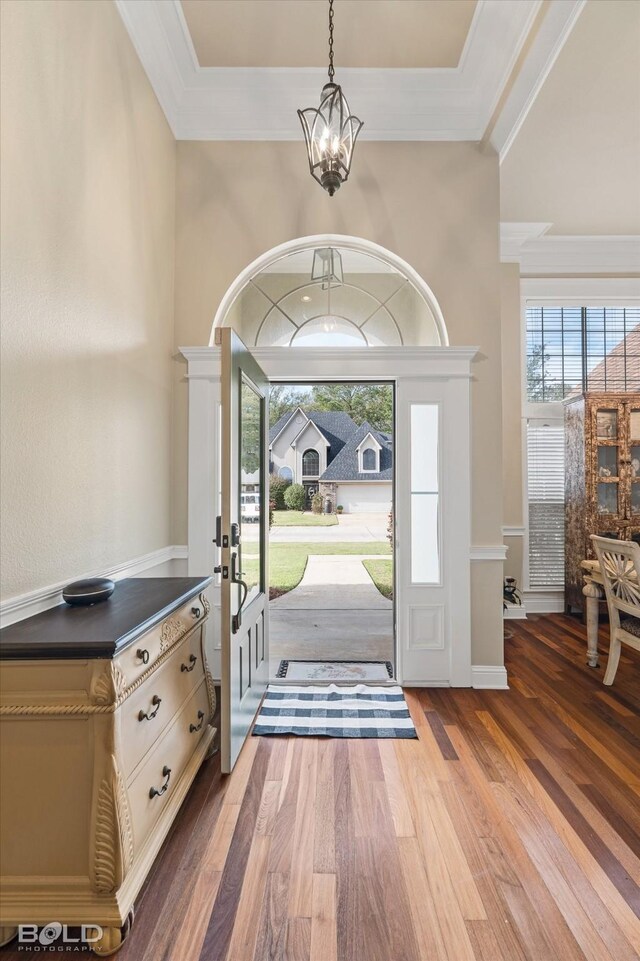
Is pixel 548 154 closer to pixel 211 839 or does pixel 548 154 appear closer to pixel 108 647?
pixel 108 647

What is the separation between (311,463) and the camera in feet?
47.7

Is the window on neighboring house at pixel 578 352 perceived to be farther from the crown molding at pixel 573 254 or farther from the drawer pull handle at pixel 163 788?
the drawer pull handle at pixel 163 788

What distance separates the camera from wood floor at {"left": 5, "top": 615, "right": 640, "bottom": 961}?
4.86 ft

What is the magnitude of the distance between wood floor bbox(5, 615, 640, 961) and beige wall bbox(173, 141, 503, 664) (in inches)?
43.7

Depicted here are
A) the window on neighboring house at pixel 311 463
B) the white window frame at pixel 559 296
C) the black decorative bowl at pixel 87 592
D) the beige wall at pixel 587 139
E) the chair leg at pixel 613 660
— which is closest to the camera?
the black decorative bowl at pixel 87 592

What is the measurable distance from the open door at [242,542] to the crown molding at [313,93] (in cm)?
147

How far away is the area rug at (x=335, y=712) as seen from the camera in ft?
8.90

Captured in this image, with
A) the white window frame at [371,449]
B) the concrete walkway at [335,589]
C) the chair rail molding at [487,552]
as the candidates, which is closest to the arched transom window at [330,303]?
the chair rail molding at [487,552]

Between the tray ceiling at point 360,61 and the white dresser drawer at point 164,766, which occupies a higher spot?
the tray ceiling at point 360,61

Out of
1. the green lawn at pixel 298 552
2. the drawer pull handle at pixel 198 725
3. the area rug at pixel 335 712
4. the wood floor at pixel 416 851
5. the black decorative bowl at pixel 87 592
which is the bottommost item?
the green lawn at pixel 298 552

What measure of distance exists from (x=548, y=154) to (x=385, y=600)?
5.30 metres

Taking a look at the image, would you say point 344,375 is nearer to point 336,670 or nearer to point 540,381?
point 336,670

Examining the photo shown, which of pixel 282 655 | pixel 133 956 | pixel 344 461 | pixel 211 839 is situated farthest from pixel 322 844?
pixel 344 461

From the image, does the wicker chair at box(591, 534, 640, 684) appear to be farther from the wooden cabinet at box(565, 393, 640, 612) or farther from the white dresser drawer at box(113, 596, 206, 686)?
the white dresser drawer at box(113, 596, 206, 686)
